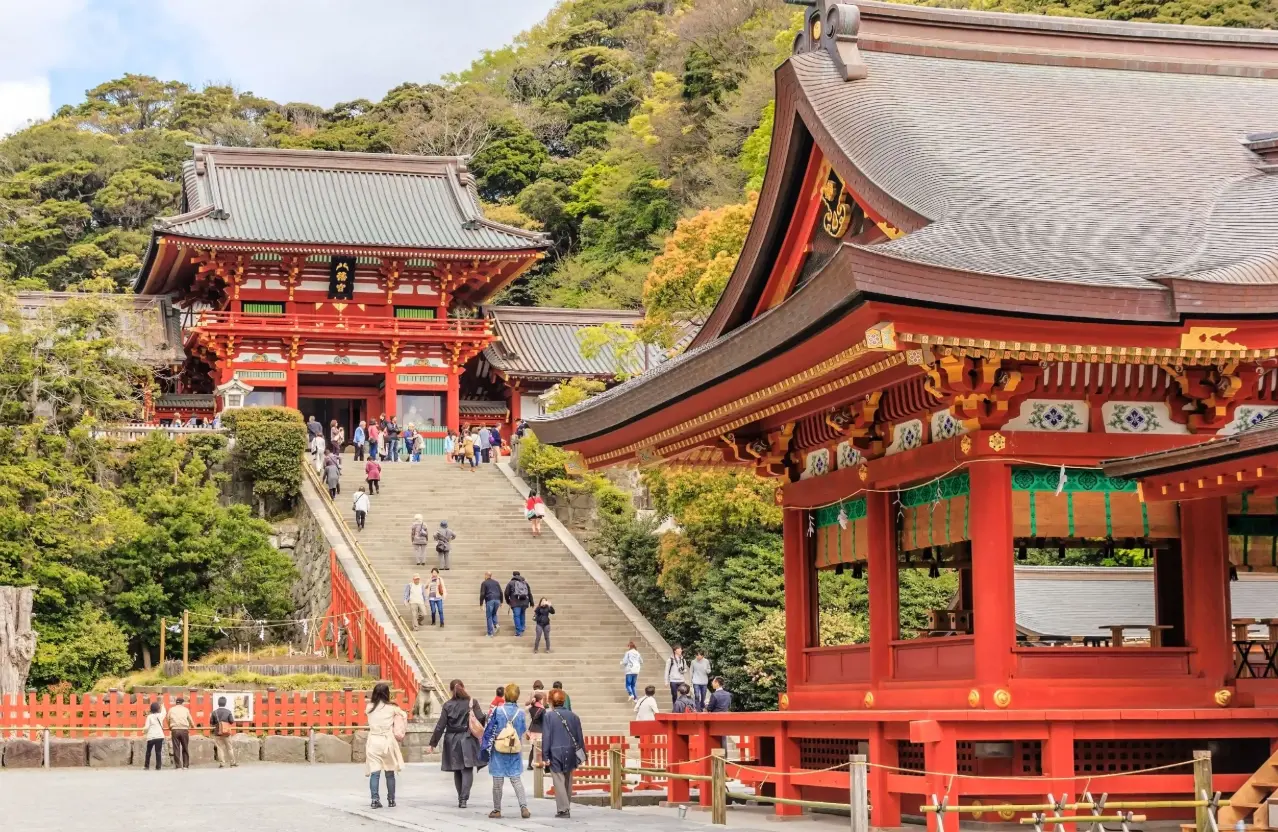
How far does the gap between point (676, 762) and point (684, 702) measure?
712 cm

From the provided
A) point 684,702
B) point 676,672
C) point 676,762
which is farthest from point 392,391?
point 676,762

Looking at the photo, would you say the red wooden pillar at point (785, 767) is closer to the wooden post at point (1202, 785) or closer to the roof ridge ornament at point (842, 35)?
the wooden post at point (1202, 785)

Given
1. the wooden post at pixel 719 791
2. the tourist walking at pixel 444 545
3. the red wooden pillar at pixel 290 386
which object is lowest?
the wooden post at pixel 719 791

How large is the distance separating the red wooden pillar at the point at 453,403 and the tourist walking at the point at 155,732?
26.4m

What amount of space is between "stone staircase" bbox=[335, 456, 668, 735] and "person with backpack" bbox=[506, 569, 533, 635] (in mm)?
272

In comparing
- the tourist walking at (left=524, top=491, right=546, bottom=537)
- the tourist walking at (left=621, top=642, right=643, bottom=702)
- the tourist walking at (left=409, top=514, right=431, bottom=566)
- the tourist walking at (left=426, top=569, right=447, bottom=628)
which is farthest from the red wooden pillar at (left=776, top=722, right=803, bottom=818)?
the tourist walking at (left=524, top=491, right=546, bottom=537)

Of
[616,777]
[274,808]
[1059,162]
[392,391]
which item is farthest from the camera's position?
[392,391]

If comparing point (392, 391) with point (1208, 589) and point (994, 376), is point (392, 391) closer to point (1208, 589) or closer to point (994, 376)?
point (994, 376)

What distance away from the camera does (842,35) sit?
18375 millimetres

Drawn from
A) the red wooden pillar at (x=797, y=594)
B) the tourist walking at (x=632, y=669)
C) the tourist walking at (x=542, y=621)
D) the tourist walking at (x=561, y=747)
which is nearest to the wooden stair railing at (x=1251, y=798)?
the red wooden pillar at (x=797, y=594)

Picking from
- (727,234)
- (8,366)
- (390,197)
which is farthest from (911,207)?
(390,197)

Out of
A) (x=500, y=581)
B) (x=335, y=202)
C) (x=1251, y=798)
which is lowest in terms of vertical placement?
(x=1251, y=798)

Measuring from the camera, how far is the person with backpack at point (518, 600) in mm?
33969

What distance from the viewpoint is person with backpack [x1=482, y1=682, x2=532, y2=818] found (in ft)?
57.4
